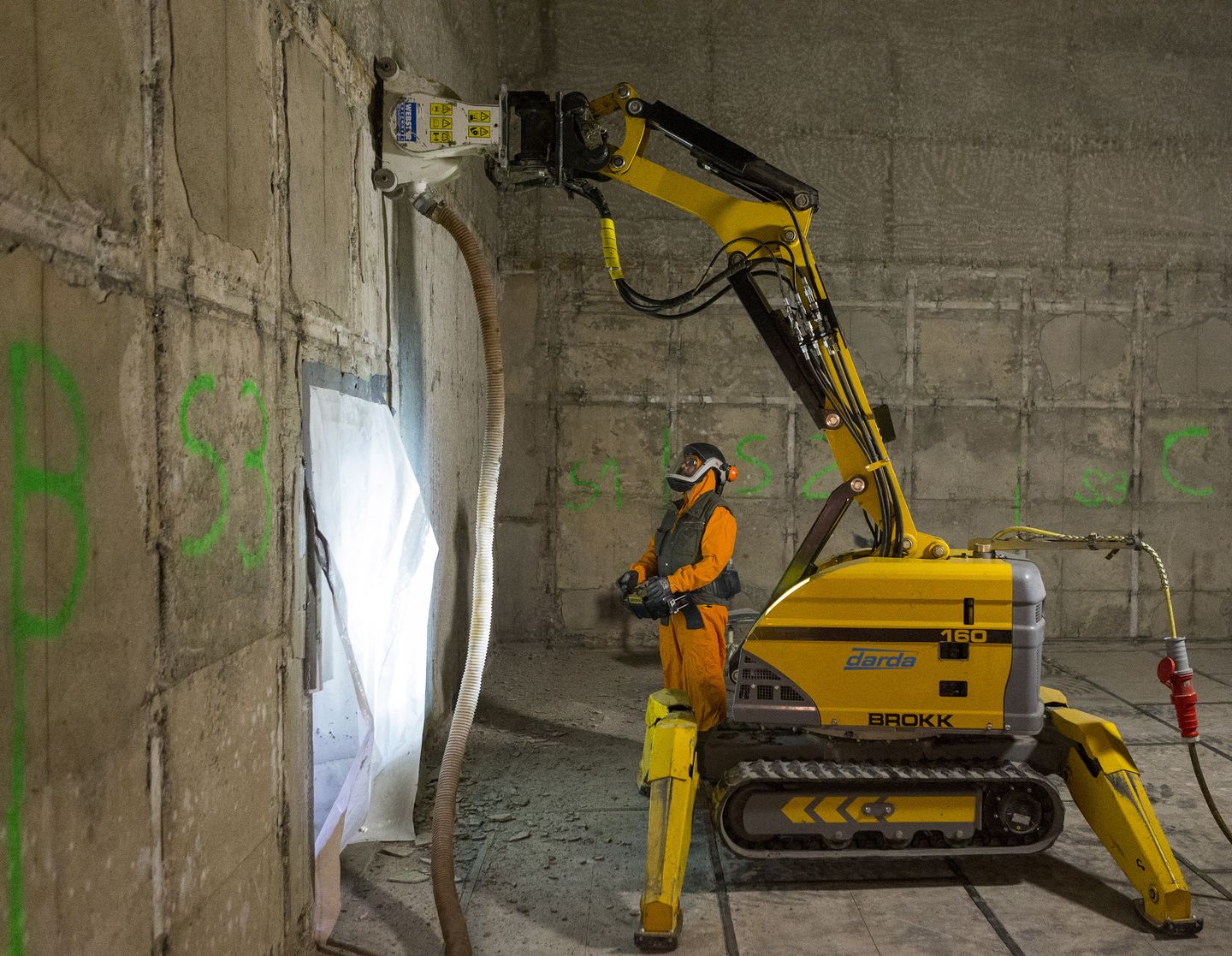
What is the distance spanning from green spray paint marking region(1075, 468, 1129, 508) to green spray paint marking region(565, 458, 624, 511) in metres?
4.49

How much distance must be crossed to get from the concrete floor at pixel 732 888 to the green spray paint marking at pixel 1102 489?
333 cm

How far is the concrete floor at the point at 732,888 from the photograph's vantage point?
3.73 m

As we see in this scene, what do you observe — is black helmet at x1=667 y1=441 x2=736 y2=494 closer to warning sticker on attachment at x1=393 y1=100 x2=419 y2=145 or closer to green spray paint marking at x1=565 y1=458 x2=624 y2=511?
warning sticker on attachment at x1=393 y1=100 x2=419 y2=145

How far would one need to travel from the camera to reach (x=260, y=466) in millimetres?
3004

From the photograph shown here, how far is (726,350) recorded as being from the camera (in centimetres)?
854

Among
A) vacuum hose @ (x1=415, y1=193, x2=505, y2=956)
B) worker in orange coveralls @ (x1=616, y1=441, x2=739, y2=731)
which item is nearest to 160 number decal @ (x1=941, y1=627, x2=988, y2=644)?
worker in orange coveralls @ (x1=616, y1=441, x2=739, y2=731)

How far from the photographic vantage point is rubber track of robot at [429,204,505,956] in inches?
140

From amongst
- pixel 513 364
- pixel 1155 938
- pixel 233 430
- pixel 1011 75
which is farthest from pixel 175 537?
pixel 1011 75

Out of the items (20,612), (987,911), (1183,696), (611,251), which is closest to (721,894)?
(987,911)

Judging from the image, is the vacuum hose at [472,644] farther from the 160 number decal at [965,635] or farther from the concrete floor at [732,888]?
the 160 number decal at [965,635]

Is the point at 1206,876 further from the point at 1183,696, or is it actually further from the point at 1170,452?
the point at 1170,452

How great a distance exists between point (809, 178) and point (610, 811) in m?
6.12

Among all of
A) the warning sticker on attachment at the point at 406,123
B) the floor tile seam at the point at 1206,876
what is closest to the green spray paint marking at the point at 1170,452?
the floor tile seam at the point at 1206,876

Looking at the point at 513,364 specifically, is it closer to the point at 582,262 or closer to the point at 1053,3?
the point at 582,262
